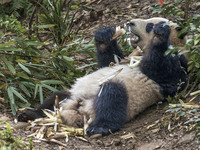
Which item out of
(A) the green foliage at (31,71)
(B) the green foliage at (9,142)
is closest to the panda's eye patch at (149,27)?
(A) the green foliage at (31,71)

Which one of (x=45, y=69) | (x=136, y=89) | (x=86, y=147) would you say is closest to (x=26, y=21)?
(x=45, y=69)

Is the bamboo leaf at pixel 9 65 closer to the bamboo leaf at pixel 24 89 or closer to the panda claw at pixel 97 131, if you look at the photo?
the bamboo leaf at pixel 24 89

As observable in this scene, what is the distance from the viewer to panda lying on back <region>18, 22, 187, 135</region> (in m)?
3.81

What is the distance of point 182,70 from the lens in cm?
419

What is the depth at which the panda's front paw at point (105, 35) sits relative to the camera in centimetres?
464

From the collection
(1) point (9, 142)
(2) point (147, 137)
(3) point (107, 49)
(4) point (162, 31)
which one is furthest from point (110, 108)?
(1) point (9, 142)

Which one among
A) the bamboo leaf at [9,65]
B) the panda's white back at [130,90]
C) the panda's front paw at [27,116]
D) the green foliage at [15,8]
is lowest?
the panda's front paw at [27,116]

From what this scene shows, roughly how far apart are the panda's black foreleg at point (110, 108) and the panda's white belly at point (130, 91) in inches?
3.8

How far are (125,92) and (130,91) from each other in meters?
0.08

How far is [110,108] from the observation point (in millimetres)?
3799

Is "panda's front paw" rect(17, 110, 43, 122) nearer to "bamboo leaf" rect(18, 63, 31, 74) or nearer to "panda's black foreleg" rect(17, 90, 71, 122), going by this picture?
"panda's black foreleg" rect(17, 90, 71, 122)

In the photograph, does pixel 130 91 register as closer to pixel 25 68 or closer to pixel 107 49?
pixel 107 49

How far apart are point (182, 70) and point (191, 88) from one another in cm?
24

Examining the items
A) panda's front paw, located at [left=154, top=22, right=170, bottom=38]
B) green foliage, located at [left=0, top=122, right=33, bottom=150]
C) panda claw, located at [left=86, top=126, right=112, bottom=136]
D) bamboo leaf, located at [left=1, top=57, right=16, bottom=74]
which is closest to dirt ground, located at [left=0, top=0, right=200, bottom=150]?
panda claw, located at [left=86, top=126, right=112, bottom=136]
